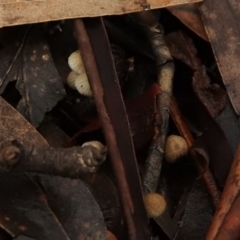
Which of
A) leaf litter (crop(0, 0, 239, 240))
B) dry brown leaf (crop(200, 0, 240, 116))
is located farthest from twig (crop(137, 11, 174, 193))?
dry brown leaf (crop(200, 0, 240, 116))

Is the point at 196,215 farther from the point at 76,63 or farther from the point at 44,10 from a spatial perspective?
the point at 44,10

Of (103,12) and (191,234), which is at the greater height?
(103,12)

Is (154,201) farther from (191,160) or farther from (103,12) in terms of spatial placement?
(103,12)

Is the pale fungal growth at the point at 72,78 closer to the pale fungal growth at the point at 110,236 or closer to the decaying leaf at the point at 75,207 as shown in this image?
the decaying leaf at the point at 75,207

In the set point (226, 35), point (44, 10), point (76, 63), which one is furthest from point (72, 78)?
point (226, 35)

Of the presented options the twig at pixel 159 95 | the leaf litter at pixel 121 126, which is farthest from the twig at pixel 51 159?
the twig at pixel 159 95

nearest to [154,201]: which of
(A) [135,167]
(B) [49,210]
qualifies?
(A) [135,167]

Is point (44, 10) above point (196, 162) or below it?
above
